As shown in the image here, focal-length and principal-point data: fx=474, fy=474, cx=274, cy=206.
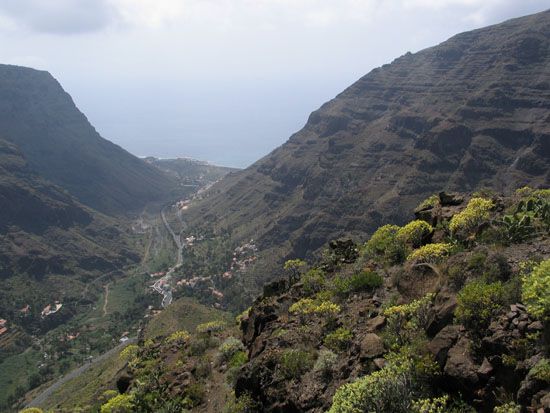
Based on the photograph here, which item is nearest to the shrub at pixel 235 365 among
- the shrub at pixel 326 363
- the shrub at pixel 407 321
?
the shrub at pixel 326 363

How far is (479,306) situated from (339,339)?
6204mm

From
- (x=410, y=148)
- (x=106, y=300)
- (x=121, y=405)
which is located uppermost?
(x=410, y=148)

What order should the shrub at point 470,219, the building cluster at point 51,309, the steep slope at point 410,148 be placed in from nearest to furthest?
1. the shrub at point 470,219
2. the steep slope at point 410,148
3. the building cluster at point 51,309

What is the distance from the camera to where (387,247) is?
80.8ft

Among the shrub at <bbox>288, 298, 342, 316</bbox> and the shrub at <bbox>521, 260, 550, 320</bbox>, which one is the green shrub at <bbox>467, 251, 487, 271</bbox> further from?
the shrub at <bbox>288, 298, 342, 316</bbox>

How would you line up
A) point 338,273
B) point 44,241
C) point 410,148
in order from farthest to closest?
point 44,241
point 410,148
point 338,273

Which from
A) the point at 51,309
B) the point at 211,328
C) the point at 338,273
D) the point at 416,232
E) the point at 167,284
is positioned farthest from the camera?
the point at 167,284

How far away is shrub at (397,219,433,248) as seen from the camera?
77.3ft

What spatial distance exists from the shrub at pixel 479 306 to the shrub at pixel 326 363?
5.11 meters

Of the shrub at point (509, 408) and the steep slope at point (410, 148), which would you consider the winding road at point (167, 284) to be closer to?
the steep slope at point (410, 148)

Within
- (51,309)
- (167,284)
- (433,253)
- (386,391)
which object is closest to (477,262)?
(433,253)

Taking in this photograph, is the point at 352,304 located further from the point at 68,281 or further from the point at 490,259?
the point at 68,281

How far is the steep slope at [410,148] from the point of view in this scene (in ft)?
398

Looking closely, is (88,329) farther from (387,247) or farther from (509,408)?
(509,408)
